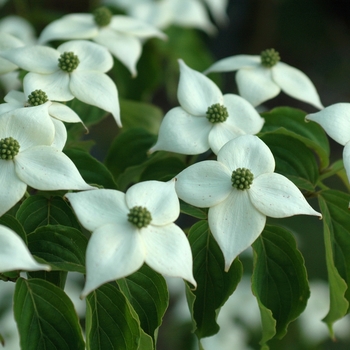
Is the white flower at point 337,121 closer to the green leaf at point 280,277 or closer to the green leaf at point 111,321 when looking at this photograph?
the green leaf at point 280,277

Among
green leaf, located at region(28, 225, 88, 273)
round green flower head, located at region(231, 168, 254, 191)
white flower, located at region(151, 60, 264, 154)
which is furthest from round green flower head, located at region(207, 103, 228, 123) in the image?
green leaf, located at region(28, 225, 88, 273)

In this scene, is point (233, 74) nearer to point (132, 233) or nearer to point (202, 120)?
point (202, 120)

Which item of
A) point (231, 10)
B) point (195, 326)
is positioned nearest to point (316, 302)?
point (195, 326)

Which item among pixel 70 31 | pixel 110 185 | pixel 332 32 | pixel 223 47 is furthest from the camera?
pixel 223 47

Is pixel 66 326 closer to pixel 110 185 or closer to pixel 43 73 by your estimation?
pixel 110 185

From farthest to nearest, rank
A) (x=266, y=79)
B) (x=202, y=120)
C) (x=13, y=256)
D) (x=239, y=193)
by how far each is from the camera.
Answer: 1. (x=266, y=79)
2. (x=202, y=120)
3. (x=239, y=193)
4. (x=13, y=256)

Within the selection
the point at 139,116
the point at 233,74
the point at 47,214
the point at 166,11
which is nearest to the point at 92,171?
the point at 47,214

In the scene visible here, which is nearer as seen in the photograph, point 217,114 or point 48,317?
point 48,317
